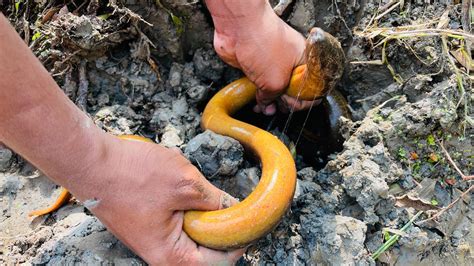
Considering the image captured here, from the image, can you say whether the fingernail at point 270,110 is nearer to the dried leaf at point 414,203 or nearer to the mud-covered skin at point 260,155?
the mud-covered skin at point 260,155

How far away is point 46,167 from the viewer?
172cm

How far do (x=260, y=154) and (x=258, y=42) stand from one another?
1.97 ft

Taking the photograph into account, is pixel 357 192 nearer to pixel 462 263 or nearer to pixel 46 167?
pixel 462 263

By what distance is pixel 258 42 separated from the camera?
8.18ft

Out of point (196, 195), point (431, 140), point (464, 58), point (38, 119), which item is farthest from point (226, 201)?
point (464, 58)

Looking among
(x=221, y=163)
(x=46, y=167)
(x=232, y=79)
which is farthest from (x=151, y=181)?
(x=232, y=79)

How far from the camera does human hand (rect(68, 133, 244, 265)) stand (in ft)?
5.93

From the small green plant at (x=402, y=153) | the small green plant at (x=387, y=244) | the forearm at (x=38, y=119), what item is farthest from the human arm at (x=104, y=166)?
the small green plant at (x=402, y=153)

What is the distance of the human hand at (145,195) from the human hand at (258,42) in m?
0.83

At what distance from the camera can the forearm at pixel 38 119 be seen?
4.99 feet

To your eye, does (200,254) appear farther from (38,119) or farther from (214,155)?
(38,119)

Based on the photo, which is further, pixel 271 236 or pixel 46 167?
pixel 271 236

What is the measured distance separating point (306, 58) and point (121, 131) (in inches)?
44.3

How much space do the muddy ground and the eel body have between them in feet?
0.50
